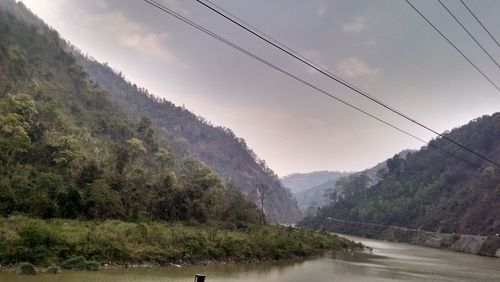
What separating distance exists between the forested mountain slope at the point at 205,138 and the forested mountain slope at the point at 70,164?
57607 millimetres

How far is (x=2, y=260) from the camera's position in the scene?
19.8 metres

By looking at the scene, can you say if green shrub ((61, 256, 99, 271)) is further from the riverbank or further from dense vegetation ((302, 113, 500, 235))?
dense vegetation ((302, 113, 500, 235))

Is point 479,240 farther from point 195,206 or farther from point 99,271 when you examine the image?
point 99,271

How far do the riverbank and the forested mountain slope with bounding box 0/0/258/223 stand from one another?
99.1 ft

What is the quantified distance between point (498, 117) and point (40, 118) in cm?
8128

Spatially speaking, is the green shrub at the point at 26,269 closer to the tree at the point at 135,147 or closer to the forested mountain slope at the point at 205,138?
the tree at the point at 135,147

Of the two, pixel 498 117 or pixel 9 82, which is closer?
pixel 9 82

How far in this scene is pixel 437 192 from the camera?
8681cm

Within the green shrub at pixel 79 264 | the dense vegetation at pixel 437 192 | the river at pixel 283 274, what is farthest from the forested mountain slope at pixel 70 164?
the dense vegetation at pixel 437 192

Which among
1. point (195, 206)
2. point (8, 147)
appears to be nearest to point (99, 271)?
point (8, 147)

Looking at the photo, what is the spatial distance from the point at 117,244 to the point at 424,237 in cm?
6197

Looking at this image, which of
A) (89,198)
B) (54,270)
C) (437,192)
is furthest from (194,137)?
(54,270)

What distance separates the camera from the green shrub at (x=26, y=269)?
18.8 meters

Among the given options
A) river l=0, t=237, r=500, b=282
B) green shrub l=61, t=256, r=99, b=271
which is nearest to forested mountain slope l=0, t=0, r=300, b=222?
river l=0, t=237, r=500, b=282
